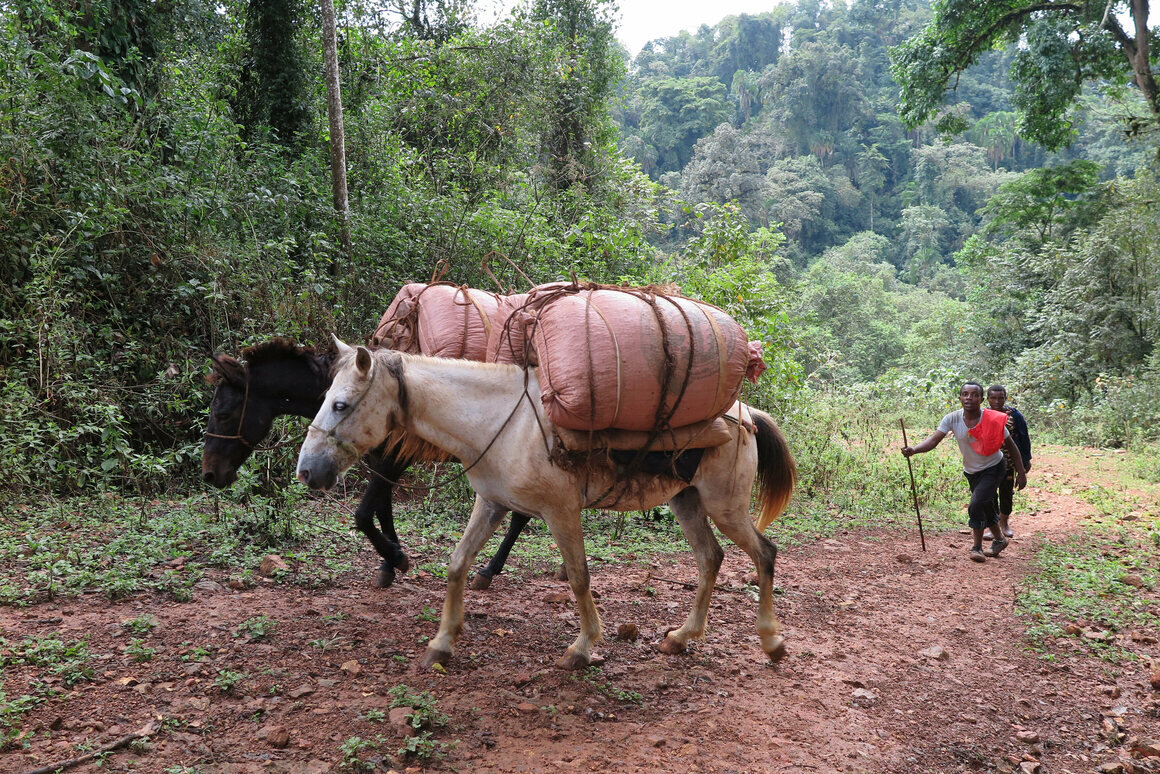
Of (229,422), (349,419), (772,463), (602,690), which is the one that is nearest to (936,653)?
(772,463)

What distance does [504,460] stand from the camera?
3.75 metres

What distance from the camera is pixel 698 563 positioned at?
4.47m

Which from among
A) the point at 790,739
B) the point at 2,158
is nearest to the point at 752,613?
the point at 790,739

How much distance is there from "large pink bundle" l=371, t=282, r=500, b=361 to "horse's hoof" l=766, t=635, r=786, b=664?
8.16 feet

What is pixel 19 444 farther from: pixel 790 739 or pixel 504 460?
pixel 790 739

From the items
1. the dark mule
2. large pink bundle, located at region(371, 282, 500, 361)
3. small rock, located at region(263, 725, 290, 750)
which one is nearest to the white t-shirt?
large pink bundle, located at region(371, 282, 500, 361)

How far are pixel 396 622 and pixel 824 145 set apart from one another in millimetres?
53840

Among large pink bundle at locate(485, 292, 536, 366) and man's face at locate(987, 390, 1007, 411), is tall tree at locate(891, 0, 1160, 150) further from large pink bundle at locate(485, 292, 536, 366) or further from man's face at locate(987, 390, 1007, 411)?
large pink bundle at locate(485, 292, 536, 366)

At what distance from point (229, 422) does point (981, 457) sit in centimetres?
662

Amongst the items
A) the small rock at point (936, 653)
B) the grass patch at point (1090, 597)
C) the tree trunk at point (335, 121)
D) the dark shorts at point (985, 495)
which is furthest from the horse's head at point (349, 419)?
the dark shorts at point (985, 495)

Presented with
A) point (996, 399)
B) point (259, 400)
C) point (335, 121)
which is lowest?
point (996, 399)

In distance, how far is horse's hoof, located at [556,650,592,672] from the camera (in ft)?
13.0

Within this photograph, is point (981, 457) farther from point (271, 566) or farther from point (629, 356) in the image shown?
point (271, 566)

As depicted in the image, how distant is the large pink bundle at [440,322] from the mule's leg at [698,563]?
5.25 ft
